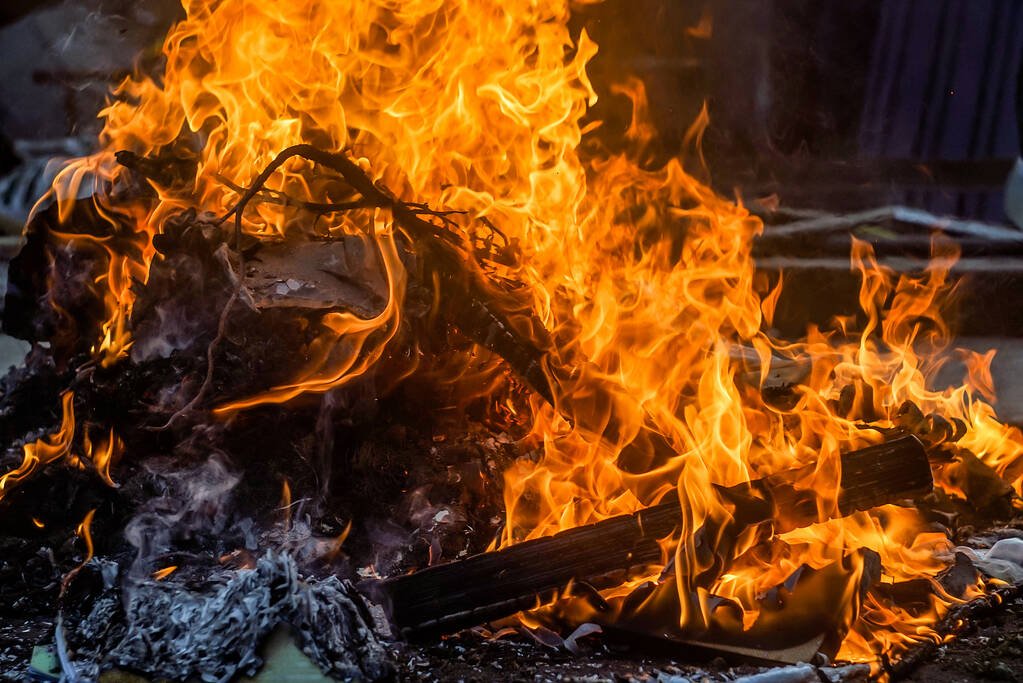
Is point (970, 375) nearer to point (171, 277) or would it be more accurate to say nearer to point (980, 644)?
point (980, 644)

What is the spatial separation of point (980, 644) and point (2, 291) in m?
7.77

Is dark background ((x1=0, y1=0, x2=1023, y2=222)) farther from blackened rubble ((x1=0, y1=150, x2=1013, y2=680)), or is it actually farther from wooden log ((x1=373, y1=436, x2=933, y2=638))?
wooden log ((x1=373, y1=436, x2=933, y2=638))

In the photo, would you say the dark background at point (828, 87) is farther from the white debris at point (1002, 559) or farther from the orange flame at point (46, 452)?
the orange flame at point (46, 452)

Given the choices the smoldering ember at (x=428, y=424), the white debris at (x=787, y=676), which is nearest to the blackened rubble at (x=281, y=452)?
the smoldering ember at (x=428, y=424)

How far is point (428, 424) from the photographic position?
4.23m

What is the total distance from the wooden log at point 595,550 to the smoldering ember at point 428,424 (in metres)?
0.01

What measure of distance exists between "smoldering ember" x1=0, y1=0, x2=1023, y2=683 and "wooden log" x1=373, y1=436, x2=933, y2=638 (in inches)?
0.5

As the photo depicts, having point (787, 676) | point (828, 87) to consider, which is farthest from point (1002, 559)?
point (828, 87)

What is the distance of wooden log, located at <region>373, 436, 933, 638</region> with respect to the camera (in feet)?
10.9

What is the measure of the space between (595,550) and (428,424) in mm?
1100

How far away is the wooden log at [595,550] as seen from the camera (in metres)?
3.33

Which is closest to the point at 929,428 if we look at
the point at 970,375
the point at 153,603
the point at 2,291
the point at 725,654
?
the point at 725,654

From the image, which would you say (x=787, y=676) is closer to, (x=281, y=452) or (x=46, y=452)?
(x=281, y=452)

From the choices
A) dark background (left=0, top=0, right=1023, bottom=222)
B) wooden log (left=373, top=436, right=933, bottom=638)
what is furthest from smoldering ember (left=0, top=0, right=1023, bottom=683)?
dark background (left=0, top=0, right=1023, bottom=222)
